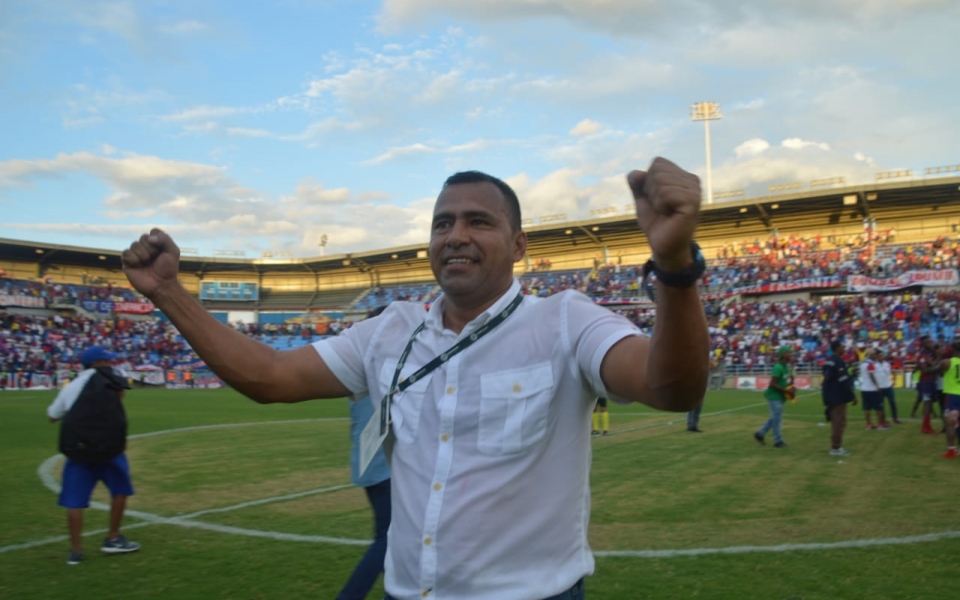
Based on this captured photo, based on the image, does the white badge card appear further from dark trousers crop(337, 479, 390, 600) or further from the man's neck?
dark trousers crop(337, 479, 390, 600)

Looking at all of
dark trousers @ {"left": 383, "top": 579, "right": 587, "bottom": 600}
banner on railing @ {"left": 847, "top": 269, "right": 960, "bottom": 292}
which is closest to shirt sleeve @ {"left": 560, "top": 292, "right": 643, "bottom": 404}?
dark trousers @ {"left": 383, "top": 579, "right": 587, "bottom": 600}

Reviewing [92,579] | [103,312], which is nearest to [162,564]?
[92,579]

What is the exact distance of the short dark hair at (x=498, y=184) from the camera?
248cm

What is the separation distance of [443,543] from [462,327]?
0.67m

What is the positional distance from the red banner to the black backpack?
197 feet

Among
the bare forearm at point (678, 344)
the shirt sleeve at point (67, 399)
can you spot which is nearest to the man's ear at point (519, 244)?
the bare forearm at point (678, 344)

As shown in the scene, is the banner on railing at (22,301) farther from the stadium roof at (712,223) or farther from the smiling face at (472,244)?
the smiling face at (472,244)

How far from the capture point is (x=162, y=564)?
678cm

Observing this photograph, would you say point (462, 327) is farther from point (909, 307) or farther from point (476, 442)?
point (909, 307)

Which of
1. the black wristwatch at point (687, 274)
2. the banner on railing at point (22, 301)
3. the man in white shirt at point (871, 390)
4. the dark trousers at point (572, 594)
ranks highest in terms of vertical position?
the black wristwatch at point (687, 274)

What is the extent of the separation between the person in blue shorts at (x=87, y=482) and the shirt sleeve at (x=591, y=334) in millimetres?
6593

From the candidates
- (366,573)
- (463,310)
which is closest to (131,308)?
(366,573)

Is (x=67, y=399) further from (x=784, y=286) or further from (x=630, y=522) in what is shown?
(x=784, y=286)

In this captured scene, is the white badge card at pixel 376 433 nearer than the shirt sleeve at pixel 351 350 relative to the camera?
Yes
